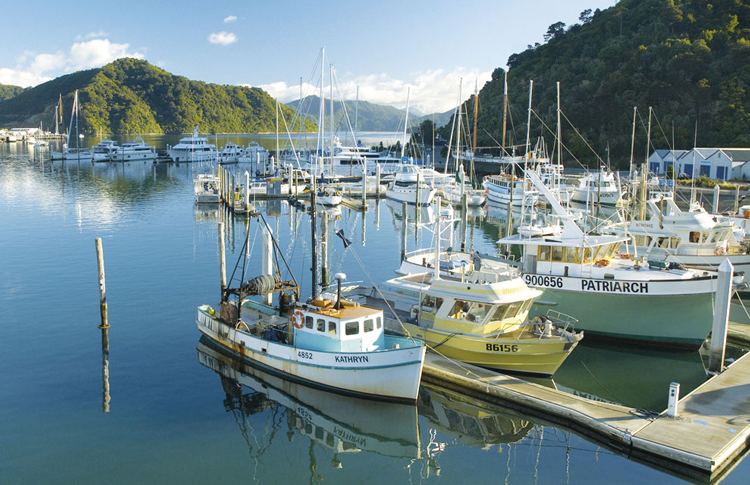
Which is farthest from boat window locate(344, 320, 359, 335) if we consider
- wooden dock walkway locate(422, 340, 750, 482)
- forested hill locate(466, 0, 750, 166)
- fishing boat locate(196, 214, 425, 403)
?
forested hill locate(466, 0, 750, 166)

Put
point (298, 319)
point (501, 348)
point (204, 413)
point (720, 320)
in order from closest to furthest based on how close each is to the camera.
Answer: point (204, 413), point (720, 320), point (298, 319), point (501, 348)

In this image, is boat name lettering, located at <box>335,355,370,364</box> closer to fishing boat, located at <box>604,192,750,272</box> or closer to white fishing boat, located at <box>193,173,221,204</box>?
fishing boat, located at <box>604,192,750,272</box>

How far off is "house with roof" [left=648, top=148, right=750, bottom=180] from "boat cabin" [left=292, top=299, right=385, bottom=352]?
187 ft

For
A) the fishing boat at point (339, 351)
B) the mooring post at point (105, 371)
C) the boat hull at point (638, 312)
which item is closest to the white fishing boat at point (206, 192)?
the mooring post at point (105, 371)

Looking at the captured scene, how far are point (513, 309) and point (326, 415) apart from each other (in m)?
7.14

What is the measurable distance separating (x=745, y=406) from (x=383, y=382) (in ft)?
32.5

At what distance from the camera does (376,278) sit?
1283 inches

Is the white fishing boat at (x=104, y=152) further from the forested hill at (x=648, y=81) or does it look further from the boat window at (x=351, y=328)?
the boat window at (x=351, y=328)

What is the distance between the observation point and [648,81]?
307 ft

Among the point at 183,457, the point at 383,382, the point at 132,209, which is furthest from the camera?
the point at 132,209

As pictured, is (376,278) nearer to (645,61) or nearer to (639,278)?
(639,278)

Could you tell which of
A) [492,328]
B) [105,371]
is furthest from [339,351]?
[105,371]

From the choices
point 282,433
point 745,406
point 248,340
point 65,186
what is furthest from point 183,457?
point 65,186

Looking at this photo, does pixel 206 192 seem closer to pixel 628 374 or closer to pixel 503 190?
pixel 503 190
